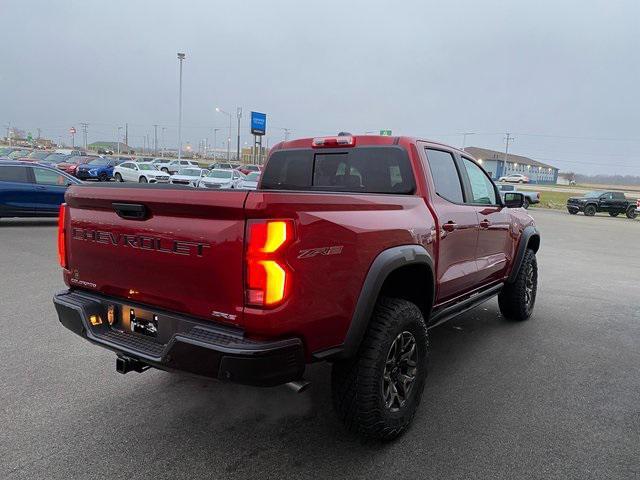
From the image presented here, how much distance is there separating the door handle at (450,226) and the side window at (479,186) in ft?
2.28

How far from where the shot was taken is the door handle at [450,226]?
3.70 m

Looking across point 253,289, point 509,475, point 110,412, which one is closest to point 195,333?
point 253,289

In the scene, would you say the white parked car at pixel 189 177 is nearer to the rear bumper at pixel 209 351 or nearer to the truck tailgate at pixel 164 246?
the truck tailgate at pixel 164 246

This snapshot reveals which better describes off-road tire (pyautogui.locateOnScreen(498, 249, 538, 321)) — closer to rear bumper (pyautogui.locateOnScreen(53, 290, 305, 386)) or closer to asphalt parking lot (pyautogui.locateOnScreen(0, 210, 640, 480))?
asphalt parking lot (pyautogui.locateOnScreen(0, 210, 640, 480))

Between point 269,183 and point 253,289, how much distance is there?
237cm

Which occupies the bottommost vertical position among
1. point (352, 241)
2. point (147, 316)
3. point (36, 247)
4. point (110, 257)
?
point (36, 247)

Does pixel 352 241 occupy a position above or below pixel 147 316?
above

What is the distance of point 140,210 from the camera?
8.64 ft

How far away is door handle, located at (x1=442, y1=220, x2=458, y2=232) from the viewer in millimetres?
3697

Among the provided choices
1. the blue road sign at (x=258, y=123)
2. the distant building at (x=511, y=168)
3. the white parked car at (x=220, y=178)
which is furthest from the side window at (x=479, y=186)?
the distant building at (x=511, y=168)

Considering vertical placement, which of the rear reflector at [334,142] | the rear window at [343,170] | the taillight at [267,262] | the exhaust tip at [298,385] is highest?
the rear reflector at [334,142]

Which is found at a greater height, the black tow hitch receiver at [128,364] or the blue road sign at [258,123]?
the blue road sign at [258,123]

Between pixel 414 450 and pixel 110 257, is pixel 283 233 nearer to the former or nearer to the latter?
pixel 110 257

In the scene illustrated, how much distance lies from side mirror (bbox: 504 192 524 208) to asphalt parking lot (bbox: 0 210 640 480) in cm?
140
